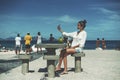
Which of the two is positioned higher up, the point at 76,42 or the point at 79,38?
the point at 79,38

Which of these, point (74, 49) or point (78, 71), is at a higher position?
point (74, 49)

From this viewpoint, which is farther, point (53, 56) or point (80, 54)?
point (80, 54)

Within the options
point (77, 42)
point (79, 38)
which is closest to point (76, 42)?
point (77, 42)

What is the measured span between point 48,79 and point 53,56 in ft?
2.63

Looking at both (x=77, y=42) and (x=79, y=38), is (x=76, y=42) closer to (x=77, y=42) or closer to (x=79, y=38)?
(x=77, y=42)

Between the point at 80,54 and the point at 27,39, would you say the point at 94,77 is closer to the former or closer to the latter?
the point at 80,54

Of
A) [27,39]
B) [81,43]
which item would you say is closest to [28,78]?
[81,43]

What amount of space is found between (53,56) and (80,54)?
1.36 metres

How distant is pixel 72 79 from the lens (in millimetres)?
9227

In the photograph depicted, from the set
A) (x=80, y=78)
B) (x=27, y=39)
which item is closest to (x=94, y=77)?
(x=80, y=78)

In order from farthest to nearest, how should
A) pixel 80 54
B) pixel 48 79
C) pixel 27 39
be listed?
1. pixel 27 39
2. pixel 80 54
3. pixel 48 79

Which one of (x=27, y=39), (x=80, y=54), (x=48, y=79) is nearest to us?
(x=48, y=79)

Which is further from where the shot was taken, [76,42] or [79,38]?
[76,42]

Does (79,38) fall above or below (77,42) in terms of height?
above
